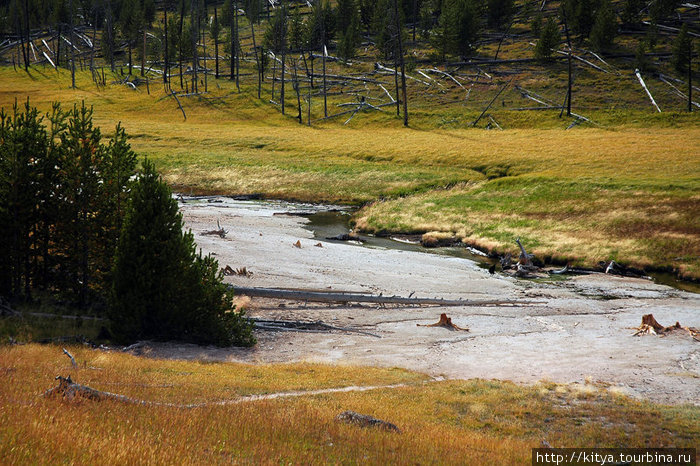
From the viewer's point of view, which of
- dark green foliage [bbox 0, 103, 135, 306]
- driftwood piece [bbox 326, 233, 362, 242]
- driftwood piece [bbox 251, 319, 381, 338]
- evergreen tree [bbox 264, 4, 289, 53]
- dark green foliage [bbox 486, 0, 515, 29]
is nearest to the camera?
dark green foliage [bbox 0, 103, 135, 306]

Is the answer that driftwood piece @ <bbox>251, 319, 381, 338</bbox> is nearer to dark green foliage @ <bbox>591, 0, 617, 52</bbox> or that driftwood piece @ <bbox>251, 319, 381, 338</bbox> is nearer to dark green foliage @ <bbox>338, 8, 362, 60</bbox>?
dark green foliage @ <bbox>338, 8, 362, 60</bbox>

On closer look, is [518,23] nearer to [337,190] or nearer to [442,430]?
[337,190]

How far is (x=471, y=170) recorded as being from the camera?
64812 mm

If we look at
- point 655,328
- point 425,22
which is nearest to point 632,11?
point 425,22

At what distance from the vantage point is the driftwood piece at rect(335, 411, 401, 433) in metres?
12.0

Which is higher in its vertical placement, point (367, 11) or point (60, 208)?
point (367, 11)

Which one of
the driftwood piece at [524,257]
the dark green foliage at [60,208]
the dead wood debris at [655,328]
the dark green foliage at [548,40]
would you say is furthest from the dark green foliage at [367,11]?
the dead wood debris at [655,328]

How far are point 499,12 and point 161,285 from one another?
448 ft

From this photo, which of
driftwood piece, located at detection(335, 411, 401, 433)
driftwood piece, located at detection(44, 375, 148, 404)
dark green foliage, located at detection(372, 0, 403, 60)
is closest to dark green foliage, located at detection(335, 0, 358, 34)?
dark green foliage, located at detection(372, 0, 403, 60)

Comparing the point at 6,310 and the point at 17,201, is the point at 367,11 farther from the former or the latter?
the point at 6,310

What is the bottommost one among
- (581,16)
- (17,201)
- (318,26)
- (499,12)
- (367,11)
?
(17,201)

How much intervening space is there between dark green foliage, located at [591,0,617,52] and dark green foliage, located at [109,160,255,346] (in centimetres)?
11390

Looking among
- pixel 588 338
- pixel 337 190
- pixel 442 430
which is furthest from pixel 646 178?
pixel 442 430

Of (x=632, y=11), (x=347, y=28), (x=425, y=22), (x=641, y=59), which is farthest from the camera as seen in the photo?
(x=425, y=22)
